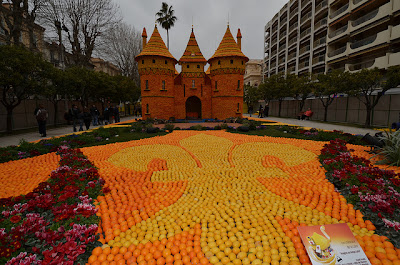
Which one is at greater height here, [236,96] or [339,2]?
[339,2]

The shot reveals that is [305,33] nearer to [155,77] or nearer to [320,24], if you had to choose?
[320,24]

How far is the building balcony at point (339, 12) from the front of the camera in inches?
1044

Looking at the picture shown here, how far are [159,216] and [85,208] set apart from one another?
126cm

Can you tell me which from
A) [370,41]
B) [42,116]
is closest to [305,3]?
[370,41]

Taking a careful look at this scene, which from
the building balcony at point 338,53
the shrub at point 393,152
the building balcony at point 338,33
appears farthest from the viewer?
the building balcony at point 338,53

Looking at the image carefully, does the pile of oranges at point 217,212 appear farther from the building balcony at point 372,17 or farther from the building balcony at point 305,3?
the building balcony at point 305,3

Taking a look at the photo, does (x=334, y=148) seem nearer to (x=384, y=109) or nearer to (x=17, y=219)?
(x=17, y=219)

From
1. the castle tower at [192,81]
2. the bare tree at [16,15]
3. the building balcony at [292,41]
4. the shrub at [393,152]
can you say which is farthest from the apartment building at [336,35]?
the bare tree at [16,15]

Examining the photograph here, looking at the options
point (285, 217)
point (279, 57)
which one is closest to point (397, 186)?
point (285, 217)

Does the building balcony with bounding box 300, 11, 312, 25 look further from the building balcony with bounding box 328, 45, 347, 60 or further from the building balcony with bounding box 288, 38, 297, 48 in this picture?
the building balcony with bounding box 328, 45, 347, 60

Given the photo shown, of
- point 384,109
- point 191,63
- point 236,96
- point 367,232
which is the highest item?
point 191,63

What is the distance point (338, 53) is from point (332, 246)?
3448 cm

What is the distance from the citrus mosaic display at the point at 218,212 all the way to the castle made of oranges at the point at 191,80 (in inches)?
711

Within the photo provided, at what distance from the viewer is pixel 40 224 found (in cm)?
287
